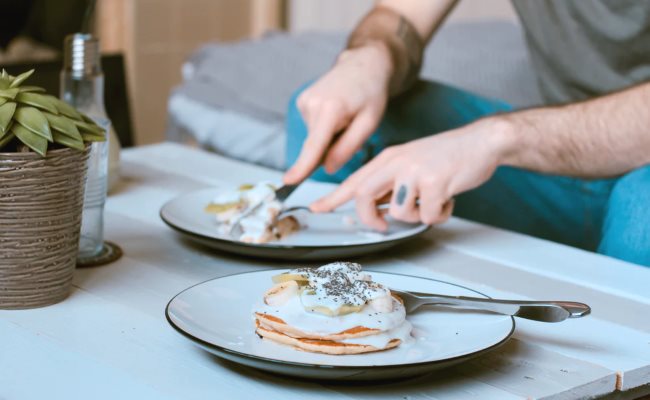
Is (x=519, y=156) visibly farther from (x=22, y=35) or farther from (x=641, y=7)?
(x=22, y=35)

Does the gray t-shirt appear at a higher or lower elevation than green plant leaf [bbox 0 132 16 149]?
higher

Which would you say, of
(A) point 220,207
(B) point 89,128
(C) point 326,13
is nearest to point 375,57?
(A) point 220,207

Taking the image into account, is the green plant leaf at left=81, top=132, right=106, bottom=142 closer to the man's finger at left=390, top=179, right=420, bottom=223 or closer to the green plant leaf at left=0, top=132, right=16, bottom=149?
the green plant leaf at left=0, top=132, right=16, bottom=149

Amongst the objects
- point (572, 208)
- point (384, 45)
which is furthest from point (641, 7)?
point (384, 45)

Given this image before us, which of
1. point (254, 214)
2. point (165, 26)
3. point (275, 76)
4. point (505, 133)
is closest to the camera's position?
point (254, 214)

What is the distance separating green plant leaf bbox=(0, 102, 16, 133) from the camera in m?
0.81

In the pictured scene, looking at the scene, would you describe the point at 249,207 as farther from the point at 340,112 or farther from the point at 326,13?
the point at 326,13

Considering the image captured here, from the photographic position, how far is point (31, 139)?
2.69 feet

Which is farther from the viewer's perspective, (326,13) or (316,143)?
(326,13)

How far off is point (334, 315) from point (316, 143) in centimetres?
53

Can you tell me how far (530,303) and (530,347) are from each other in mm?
40

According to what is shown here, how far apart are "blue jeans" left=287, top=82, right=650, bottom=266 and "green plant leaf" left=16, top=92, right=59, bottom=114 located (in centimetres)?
72

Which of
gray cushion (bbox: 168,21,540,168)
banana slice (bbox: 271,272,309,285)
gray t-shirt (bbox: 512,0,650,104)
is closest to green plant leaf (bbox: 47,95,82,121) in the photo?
banana slice (bbox: 271,272,309,285)

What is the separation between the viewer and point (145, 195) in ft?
4.32
